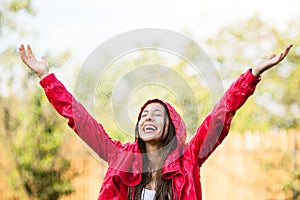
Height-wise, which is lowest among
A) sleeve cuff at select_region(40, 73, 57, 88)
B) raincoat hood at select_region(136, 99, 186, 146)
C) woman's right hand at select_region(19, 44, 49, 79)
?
raincoat hood at select_region(136, 99, 186, 146)

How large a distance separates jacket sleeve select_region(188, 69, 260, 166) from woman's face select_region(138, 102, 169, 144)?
18 cm

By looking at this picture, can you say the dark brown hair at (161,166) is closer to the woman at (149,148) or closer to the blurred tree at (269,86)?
the woman at (149,148)

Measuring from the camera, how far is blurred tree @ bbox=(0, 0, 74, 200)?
7066mm

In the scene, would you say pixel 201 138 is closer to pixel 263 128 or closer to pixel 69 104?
pixel 69 104

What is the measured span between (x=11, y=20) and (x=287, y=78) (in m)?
3.61

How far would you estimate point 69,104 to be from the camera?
3016 millimetres

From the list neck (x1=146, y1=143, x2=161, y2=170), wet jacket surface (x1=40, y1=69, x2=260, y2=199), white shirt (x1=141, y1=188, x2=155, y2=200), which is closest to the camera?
wet jacket surface (x1=40, y1=69, x2=260, y2=199)

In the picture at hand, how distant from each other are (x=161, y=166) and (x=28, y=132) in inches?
175

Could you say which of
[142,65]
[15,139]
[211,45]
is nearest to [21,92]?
[15,139]

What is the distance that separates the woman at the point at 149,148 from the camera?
117 inches

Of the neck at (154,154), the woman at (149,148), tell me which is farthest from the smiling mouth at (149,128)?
the neck at (154,154)

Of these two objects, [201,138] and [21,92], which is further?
[21,92]

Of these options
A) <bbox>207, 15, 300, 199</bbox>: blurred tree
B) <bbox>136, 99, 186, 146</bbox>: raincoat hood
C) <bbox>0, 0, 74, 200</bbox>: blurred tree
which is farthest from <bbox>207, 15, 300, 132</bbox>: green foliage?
<bbox>136, 99, 186, 146</bbox>: raincoat hood

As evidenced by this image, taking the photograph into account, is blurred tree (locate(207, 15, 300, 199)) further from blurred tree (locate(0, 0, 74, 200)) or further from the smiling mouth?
the smiling mouth
